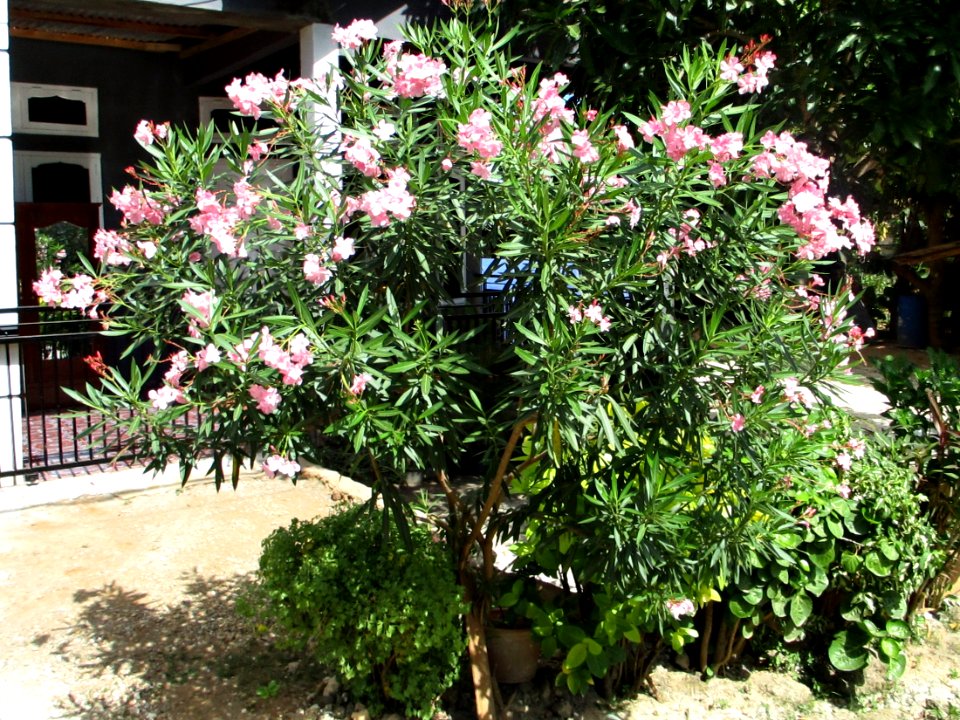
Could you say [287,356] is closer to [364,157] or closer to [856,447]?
[364,157]

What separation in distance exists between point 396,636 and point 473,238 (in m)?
1.63

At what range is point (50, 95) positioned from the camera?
10.4m

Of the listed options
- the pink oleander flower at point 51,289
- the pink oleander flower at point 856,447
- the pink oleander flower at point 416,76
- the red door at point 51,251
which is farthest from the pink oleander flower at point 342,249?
the red door at point 51,251

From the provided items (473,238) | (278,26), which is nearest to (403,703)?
(473,238)

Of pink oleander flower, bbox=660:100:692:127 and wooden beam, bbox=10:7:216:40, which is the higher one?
wooden beam, bbox=10:7:216:40

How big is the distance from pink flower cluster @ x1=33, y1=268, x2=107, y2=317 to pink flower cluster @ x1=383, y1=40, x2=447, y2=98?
51.2 inches

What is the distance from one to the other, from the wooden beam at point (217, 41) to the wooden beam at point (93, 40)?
0.15 metres

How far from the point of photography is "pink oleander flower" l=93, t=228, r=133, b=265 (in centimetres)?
358

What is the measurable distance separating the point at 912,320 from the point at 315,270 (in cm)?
1604

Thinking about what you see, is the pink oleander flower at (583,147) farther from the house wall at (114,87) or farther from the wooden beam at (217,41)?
the house wall at (114,87)

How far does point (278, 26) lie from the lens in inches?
310

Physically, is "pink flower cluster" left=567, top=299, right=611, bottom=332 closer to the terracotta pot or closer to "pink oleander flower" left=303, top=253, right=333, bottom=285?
"pink oleander flower" left=303, top=253, right=333, bottom=285

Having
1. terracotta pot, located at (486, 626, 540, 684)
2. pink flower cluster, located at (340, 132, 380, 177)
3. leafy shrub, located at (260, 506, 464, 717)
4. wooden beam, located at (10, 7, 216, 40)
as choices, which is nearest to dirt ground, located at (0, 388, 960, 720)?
terracotta pot, located at (486, 626, 540, 684)

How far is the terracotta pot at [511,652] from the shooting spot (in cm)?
461
